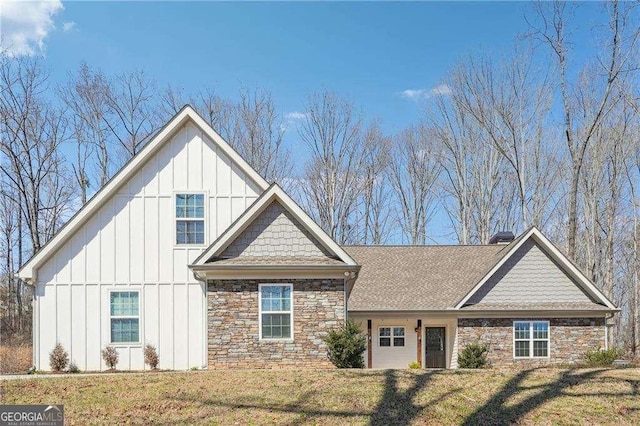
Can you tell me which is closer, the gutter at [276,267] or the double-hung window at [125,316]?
the gutter at [276,267]

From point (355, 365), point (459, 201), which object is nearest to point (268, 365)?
point (355, 365)

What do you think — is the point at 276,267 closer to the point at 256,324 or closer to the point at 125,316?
the point at 256,324

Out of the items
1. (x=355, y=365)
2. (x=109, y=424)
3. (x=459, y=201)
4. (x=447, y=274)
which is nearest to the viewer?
(x=109, y=424)

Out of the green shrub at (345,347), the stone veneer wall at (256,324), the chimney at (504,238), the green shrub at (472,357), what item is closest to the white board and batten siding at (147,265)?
the stone veneer wall at (256,324)

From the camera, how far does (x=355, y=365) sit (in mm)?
14180

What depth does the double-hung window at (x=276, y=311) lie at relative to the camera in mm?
14656

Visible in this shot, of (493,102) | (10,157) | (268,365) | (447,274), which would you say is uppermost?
(493,102)

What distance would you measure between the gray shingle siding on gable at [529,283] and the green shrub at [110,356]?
37.3ft

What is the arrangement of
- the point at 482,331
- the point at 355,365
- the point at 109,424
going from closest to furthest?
the point at 109,424 < the point at 355,365 < the point at 482,331

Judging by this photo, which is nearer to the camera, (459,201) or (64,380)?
(64,380)

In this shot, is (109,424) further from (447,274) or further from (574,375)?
(447,274)

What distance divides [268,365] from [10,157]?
75.8 ft

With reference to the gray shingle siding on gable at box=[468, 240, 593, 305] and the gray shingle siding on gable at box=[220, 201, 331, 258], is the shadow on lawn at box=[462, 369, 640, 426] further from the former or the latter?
the gray shingle siding on gable at box=[468, 240, 593, 305]

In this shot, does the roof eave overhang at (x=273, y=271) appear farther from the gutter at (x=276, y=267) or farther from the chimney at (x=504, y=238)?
the chimney at (x=504, y=238)
